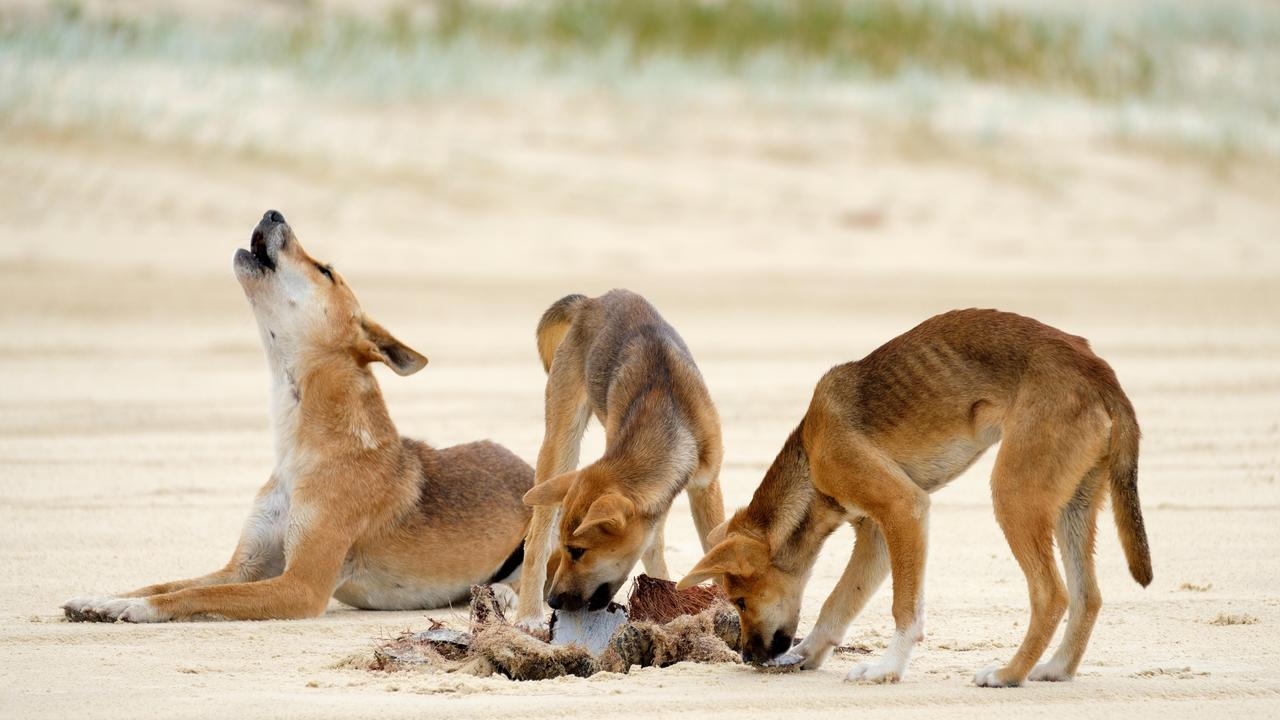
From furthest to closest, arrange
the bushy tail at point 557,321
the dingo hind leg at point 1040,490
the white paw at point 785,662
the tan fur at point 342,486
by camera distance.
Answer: the bushy tail at point 557,321 → the tan fur at point 342,486 → the white paw at point 785,662 → the dingo hind leg at point 1040,490

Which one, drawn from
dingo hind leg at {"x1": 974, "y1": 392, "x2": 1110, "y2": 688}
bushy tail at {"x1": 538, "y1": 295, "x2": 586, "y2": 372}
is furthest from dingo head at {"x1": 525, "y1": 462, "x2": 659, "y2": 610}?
bushy tail at {"x1": 538, "y1": 295, "x2": 586, "y2": 372}

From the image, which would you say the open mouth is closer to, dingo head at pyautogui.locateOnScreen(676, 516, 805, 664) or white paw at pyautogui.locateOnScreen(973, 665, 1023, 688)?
dingo head at pyautogui.locateOnScreen(676, 516, 805, 664)

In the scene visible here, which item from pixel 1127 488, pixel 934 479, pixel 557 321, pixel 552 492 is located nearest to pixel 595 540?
pixel 552 492

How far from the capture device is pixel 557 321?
27.9 ft

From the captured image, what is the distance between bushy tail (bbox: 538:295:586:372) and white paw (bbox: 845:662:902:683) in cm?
274

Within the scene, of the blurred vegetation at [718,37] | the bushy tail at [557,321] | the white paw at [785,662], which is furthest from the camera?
the blurred vegetation at [718,37]

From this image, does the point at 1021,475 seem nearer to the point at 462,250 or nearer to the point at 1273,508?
the point at 1273,508

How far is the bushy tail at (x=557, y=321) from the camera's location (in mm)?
8438

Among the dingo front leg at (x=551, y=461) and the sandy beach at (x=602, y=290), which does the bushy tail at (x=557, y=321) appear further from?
the sandy beach at (x=602, y=290)

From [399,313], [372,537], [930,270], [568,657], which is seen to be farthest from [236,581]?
[930,270]

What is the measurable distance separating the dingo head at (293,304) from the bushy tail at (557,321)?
2.52 ft

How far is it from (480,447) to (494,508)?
0.54 metres

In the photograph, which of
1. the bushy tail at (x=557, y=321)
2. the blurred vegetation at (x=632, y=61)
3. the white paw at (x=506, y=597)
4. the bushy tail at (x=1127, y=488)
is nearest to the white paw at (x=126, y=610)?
the white paw at (x=506, y=597)

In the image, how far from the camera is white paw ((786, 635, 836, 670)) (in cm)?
648
